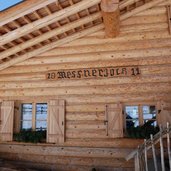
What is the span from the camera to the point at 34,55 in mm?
9648

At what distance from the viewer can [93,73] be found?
30.2 ft

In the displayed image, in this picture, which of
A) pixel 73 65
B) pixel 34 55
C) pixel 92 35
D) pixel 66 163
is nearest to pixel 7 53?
pixel 34 55

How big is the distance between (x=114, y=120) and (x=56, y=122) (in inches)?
73.8

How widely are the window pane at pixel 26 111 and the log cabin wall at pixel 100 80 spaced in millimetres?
322

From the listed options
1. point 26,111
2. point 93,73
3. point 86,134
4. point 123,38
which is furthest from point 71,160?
point 123,38

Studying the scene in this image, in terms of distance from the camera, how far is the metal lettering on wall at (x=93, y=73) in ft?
29.6

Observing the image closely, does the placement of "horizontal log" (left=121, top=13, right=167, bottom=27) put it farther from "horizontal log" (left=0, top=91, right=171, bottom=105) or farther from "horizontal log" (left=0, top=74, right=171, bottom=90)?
"horizontal log" (left=0, top=91, right=171, bottom=105)

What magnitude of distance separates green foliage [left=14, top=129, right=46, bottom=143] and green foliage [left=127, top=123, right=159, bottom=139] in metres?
2.82

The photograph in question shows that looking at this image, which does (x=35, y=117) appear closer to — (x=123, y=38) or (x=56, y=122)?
(x=56, y=122)

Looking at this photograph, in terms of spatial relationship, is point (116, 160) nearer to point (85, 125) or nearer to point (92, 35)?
point (85, 125)

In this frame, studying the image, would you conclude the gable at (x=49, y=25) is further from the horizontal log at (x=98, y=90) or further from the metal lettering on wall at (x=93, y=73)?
the horizontal log at (x=98, y=90)

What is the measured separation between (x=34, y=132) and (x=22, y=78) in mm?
1923

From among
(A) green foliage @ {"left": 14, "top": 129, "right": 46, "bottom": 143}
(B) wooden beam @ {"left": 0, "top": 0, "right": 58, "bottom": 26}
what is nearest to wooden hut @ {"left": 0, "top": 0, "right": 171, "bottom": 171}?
(A) green foliage @ {"left": 14, "top": 129, "right": 46, "bottom": 143}

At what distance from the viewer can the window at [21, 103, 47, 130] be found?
9445mm
